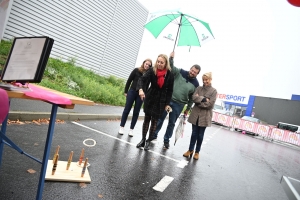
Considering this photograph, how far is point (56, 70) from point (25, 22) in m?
3.59

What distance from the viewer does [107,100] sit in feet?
39.7

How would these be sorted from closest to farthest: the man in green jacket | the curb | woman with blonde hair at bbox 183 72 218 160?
the curb < woman with blonde hair at bbox 183 72 218 160 < the man in green jacket

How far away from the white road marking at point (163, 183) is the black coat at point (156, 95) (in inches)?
57.5

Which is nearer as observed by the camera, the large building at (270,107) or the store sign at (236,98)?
the large building at (270,107)

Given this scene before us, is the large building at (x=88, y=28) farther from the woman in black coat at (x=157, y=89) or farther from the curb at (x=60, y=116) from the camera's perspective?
the woman in black coat at (x=157, y=89)

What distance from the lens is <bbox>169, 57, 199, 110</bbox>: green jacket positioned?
531cm

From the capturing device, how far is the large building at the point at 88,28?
12.6m

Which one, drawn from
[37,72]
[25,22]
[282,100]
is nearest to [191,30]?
[37,72]

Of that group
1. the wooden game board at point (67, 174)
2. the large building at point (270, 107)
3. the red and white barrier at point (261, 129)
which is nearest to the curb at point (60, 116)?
the wooden game board at point (67, 174)

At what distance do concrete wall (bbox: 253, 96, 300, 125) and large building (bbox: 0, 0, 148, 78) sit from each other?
2502 centimetres

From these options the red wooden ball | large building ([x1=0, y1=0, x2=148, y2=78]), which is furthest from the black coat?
large building ([x1=0, y1=0, x2=148, y2=78])

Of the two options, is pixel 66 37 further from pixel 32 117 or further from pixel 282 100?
pixel 282 100

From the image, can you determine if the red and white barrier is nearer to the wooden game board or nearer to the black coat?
the black coat

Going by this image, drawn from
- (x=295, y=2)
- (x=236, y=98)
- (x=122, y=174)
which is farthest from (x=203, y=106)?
(x=236, y=98)
